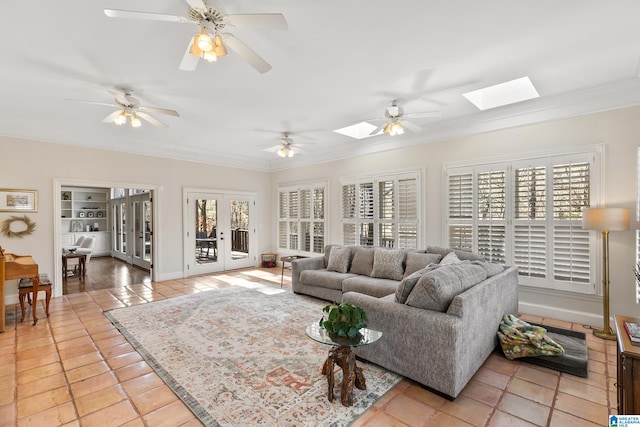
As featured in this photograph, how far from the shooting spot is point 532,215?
404 cm

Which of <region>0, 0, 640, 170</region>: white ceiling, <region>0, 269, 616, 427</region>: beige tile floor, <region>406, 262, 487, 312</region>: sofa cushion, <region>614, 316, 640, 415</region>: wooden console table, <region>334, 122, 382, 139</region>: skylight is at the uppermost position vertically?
<region>334, 122, 382, 139</region>: skylight

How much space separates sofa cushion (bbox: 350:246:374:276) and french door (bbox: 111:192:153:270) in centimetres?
494

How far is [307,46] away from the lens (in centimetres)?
268

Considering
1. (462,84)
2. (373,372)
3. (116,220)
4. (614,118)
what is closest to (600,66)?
(614,118)

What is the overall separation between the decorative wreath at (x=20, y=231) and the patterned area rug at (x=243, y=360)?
210 centimetres

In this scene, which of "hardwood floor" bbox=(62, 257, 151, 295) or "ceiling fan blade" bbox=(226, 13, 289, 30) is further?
"hardwood floor" bbox=(62, 257, 151, 295)

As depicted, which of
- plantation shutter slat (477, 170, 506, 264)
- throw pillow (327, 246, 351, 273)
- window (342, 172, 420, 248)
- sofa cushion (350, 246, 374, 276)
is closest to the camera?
plantation shutter slat (477, 170, 506, 264)

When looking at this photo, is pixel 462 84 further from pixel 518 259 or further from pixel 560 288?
pixel 560 288

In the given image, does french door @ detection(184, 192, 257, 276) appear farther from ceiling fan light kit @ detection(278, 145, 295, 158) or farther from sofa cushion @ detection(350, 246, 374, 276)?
sofa cushion @ detection(350, 246, 374, 276)

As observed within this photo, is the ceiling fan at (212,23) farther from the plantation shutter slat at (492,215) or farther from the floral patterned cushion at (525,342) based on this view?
the plantation shutter slat at (492,215)

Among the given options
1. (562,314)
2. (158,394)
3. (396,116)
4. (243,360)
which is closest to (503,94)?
(396,116)

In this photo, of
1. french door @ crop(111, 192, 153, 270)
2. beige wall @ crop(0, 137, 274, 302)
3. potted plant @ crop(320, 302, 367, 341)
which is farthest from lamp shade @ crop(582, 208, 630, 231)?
french door @ crop(111, 192, 153, 270)

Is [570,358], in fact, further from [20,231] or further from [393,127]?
[20,231]

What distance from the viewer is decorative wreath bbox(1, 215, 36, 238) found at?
4637 mm
